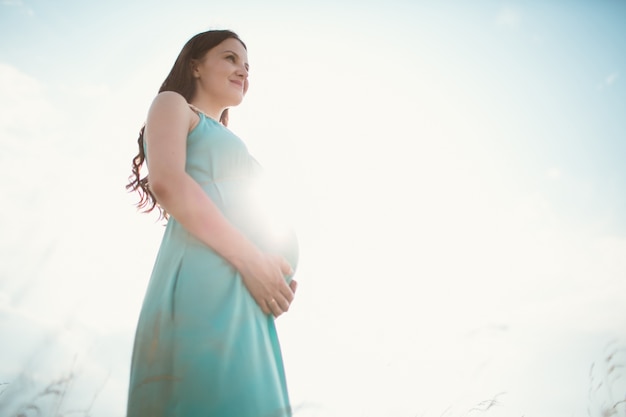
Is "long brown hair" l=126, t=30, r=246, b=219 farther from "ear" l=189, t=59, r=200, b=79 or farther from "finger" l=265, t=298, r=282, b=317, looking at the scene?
"finger" l=265, t=298, r=282, b=317

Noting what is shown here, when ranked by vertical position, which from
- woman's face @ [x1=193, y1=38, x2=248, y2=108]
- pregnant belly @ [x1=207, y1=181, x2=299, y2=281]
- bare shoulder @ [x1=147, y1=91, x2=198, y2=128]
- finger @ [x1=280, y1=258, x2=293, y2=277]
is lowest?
finger @ [x1=280, y1=258, x2=293, y2=277]

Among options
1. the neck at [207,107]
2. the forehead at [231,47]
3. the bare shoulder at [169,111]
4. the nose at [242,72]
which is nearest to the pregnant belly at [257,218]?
the bare shoulder at [169,111]

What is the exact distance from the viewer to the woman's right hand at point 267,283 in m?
1.57

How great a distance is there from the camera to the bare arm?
1.56 m

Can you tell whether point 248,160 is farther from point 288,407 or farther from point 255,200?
point 288,407

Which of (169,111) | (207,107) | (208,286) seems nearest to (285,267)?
(208,286)

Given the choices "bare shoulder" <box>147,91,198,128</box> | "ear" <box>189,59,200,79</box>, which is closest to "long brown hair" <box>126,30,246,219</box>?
"ear" <box>189,59,200,79</box>

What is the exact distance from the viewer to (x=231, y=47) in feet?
7.92

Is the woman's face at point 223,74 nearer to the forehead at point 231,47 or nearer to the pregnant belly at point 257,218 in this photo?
the forehead at point 231,47

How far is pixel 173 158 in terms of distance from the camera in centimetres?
159

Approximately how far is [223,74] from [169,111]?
2.27 ft

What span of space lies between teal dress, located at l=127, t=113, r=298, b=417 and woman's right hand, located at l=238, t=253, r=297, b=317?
1.1 inches

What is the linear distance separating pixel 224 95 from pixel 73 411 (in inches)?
72.8

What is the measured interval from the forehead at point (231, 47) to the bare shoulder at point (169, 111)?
28.8 inches
